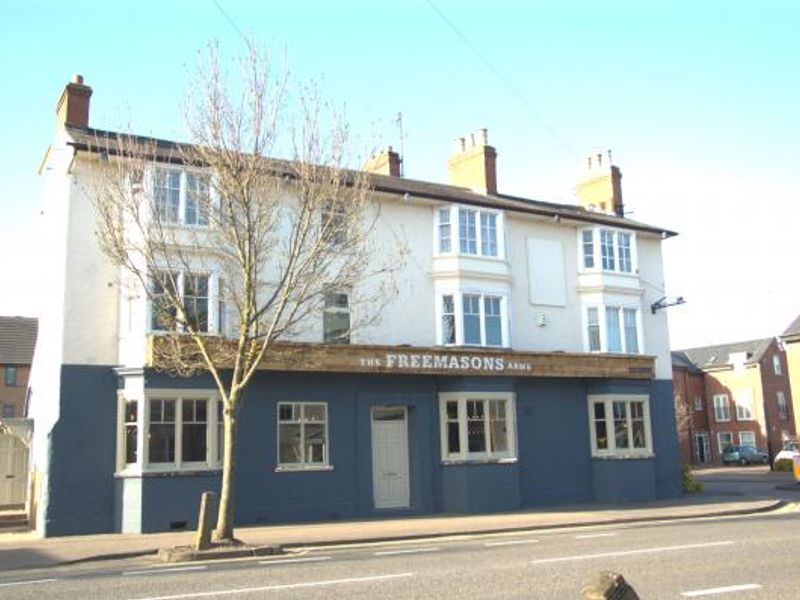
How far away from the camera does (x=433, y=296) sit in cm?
2447

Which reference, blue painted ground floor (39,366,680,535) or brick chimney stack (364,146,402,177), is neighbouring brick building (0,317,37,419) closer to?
brick chimney stack (364,146,402,177)

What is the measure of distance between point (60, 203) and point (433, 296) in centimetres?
1038

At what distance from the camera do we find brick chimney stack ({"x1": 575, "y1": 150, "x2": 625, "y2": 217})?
32031 millimetres

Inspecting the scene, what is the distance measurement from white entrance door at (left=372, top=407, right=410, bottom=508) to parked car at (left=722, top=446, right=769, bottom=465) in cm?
4608

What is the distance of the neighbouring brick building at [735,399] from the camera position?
67000 millimetres

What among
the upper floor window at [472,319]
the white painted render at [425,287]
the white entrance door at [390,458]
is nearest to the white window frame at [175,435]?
the white painted render at [425,287]

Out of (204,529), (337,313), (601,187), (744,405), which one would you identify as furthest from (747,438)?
(204,529)

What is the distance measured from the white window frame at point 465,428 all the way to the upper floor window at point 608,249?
240 inches

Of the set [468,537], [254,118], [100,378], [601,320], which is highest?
[254,118]

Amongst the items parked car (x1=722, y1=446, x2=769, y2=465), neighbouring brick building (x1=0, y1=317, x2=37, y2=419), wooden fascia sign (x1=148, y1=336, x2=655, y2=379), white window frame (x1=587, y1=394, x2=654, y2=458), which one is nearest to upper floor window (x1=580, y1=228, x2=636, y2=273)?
wooden fascia sign (x1=148, y1=336, x2=655, y2=379)

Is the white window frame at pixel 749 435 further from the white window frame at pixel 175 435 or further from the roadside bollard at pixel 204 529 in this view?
the roadside bollard at pixel 204 529

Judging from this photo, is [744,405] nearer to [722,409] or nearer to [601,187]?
[722,409]

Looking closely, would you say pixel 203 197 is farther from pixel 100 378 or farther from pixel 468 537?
pixel 468 537

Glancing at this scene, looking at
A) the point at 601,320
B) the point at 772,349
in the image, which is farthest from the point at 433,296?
the point at 772,349
